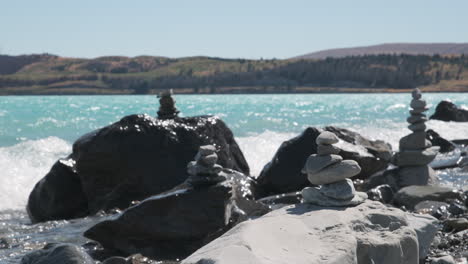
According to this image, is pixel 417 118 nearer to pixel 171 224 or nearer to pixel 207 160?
pixel 207 160

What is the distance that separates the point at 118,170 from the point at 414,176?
7.41 metres

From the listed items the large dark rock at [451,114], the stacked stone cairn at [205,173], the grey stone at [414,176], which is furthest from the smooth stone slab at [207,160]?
the large dark rock at [451,114]

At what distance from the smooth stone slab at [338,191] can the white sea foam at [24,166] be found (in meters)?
12.7

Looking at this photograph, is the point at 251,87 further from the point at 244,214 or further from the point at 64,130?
the point at 244,214

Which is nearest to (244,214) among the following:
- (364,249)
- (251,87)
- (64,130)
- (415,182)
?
(364,249)

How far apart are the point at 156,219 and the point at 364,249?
4.61 meters

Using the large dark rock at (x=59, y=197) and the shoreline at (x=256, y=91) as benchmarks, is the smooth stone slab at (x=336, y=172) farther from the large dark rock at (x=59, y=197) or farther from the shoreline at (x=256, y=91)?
the shoreline at (x=256, y=91)

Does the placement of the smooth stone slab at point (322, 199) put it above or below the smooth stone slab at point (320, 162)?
below

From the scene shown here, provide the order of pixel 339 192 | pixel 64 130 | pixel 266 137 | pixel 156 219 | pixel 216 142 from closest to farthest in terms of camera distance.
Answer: pixel 339 192 → pixel 156 219 → pixel 216 142 → pixel 266 137 → pixel 64 130

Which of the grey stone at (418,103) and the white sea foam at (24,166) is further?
the white sea foam at (24,166)

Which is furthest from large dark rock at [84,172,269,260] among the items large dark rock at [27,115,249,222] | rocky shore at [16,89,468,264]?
large dark rock at [27,115,249,222]

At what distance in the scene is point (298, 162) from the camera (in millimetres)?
16406

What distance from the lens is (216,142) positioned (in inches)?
646

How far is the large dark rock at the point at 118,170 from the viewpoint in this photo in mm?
15219
